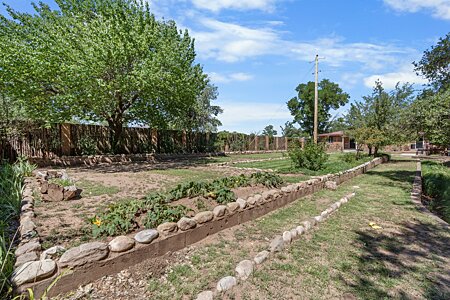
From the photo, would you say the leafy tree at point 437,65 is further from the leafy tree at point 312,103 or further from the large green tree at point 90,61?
the leafy tree at point 312,103

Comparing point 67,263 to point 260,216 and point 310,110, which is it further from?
point 310,110

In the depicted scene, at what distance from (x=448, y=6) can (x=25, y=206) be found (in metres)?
12.3

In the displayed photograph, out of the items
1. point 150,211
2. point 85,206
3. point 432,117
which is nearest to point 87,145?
point 85,206

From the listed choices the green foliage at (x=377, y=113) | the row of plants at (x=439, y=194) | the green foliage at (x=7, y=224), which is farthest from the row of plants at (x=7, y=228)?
the green foliage at (x=377, y=113)

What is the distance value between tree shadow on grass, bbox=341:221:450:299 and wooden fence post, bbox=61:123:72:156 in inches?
479

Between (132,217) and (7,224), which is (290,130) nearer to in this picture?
(132,217)

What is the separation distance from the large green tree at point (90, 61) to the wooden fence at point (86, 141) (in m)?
1.02

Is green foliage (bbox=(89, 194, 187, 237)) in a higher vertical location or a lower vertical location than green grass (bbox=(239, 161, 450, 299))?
higher

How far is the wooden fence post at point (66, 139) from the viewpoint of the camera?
1105 centimetres

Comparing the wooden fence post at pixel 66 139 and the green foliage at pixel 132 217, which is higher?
the wooden fence post at pixel 66 139

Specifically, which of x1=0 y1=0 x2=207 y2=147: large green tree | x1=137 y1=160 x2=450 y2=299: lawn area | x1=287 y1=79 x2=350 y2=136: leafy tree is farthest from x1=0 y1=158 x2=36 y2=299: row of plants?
x1=287 y1=79 x2=350 y2=136: leafy tree

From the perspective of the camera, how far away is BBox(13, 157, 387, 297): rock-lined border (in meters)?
2.10

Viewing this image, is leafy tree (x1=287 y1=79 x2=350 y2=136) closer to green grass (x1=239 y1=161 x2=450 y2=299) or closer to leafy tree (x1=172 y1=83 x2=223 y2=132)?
leafy tree (x1=172 y1=83 x2=223 y2=132)

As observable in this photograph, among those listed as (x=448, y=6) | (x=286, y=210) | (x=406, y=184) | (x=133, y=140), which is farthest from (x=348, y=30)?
(x=133, y=140)
